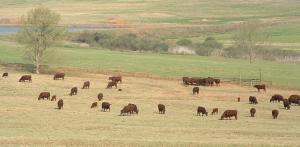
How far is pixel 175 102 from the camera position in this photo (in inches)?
1907

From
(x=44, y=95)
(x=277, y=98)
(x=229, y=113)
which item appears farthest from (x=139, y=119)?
(x=277, y=98)

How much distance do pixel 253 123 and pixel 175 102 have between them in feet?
36.5

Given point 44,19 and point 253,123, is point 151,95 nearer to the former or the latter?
point 253,123

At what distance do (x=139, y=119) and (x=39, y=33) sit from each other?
106 feet

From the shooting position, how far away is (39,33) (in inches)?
2665

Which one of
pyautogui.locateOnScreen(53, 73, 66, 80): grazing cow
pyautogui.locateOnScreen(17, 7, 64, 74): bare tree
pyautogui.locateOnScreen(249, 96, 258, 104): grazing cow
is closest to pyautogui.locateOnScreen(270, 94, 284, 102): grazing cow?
pyautogui.locateOnScreen(249, 96, 258, 104): grazing cow

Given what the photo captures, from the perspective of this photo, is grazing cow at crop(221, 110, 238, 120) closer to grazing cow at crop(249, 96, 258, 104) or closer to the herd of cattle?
the herd of cattle

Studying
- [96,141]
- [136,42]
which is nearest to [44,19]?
[136,42]

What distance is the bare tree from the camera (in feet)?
222

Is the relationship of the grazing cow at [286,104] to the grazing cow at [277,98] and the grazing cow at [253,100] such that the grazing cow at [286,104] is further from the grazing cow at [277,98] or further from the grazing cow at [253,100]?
the grazing cow at [277,98]

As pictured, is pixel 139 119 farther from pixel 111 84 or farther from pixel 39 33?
pixel 39 33

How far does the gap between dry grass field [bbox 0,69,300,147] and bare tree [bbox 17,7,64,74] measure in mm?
9070

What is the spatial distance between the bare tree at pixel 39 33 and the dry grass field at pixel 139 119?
29.8 feet

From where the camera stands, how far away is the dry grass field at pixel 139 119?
94.1ft
